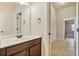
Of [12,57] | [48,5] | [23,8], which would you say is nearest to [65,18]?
[48,5]

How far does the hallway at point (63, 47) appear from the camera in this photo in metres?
1.94

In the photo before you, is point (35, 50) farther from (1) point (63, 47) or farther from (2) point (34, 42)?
(1) point (63, 47)

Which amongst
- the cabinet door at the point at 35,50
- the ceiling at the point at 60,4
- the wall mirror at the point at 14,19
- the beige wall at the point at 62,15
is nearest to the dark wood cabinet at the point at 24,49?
the cabinet door at the point at 35,50

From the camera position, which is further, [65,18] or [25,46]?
[65,18]

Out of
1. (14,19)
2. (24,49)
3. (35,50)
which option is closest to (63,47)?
(35,50)

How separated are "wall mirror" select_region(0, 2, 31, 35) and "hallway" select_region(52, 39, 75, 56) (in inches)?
22.3

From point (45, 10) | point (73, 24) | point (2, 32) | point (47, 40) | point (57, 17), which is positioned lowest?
point (47, 40)

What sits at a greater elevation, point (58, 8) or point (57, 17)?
point (58, 8)

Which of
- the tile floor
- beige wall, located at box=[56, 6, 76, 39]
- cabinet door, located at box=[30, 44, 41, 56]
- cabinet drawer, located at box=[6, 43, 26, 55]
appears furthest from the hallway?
cabinet drawer, located at box=[6, 43, 26, 55]

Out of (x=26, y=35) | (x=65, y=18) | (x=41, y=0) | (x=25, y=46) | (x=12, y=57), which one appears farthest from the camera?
(x=26, y=35)

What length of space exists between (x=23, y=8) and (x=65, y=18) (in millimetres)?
823

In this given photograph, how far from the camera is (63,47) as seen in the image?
6.75 feet

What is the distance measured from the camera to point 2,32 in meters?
2.04

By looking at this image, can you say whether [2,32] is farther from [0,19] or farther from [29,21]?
[29,21]
